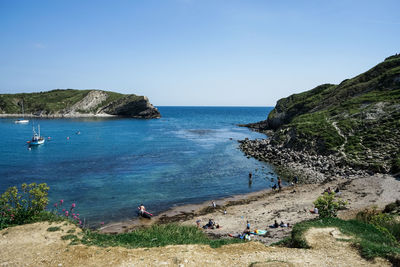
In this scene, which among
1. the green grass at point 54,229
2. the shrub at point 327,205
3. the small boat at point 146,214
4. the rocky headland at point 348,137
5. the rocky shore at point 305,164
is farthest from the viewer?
Answer: the rocky headland at point 348,137

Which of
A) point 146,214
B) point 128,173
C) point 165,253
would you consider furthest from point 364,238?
point 128,173

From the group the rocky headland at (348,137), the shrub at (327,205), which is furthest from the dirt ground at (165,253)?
the rocky headland at (348,137)

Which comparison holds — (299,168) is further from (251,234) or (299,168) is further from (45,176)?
(45,176)

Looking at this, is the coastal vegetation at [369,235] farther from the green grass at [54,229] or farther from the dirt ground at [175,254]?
the green grass at [54,229]

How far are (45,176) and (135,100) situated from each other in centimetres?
15432

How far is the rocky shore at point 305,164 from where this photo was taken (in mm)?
45450

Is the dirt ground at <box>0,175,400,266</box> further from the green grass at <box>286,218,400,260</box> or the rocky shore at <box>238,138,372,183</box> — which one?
the rocky shore at <box>238,138,372,183</box>

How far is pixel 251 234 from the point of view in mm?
25250

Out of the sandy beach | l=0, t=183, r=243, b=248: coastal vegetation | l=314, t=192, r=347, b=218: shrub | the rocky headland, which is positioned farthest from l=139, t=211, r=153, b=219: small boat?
the rocky headland

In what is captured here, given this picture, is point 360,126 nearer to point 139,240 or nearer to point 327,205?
point 327,205

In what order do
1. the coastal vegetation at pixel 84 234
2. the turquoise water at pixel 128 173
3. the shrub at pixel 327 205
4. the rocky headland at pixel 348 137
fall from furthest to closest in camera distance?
1. the rocky headland at pixel 348 137
2. the turquoise water at pixel 128 173
3. the shrub at pixel 327 205
4. the coastal vegetation at pixel 84 234

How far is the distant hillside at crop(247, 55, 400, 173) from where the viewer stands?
49344 millimetres

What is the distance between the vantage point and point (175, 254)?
48.0 feet

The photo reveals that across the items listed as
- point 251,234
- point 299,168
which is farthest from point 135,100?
point 251,234
